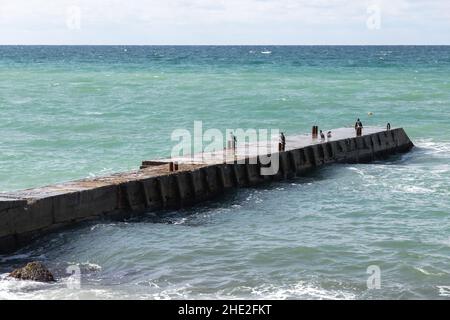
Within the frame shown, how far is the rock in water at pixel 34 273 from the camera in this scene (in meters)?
21.6

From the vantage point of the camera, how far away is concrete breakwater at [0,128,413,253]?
25.6 metres

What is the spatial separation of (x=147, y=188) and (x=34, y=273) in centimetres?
959

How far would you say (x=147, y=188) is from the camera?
101 feet

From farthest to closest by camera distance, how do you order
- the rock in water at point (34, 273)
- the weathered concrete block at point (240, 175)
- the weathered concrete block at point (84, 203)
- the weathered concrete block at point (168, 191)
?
the weathered concrete block at point (240, 175) < the weathered concrete block at point (168, 191) < the weathered concrete block at point (84, 203) < the rock in water at point (34, 273)

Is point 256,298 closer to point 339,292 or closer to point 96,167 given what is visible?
point 339,292

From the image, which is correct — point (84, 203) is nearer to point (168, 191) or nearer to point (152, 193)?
point (152, 193)

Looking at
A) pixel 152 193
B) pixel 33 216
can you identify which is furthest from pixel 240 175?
pixel 33 216

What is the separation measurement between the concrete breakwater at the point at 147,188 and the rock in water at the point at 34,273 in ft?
10.2

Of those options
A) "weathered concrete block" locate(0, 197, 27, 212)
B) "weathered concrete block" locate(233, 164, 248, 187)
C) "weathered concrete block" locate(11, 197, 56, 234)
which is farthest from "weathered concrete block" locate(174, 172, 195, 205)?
"weathered concrete block" locate(0, 197, 27, 212)

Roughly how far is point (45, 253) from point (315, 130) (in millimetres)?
23234

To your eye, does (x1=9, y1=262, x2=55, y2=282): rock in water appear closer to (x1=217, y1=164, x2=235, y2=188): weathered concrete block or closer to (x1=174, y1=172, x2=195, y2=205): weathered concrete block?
(x1=174, y1=172, x2=195, y2=205): weathered concrete block

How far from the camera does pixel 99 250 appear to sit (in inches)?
996

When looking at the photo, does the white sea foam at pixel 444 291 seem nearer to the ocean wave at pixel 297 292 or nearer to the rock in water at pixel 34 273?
the ocean wave at pixel 297 292

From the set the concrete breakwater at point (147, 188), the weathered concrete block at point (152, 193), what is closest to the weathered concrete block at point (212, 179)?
the concrete breakwater at point (147, 188)
